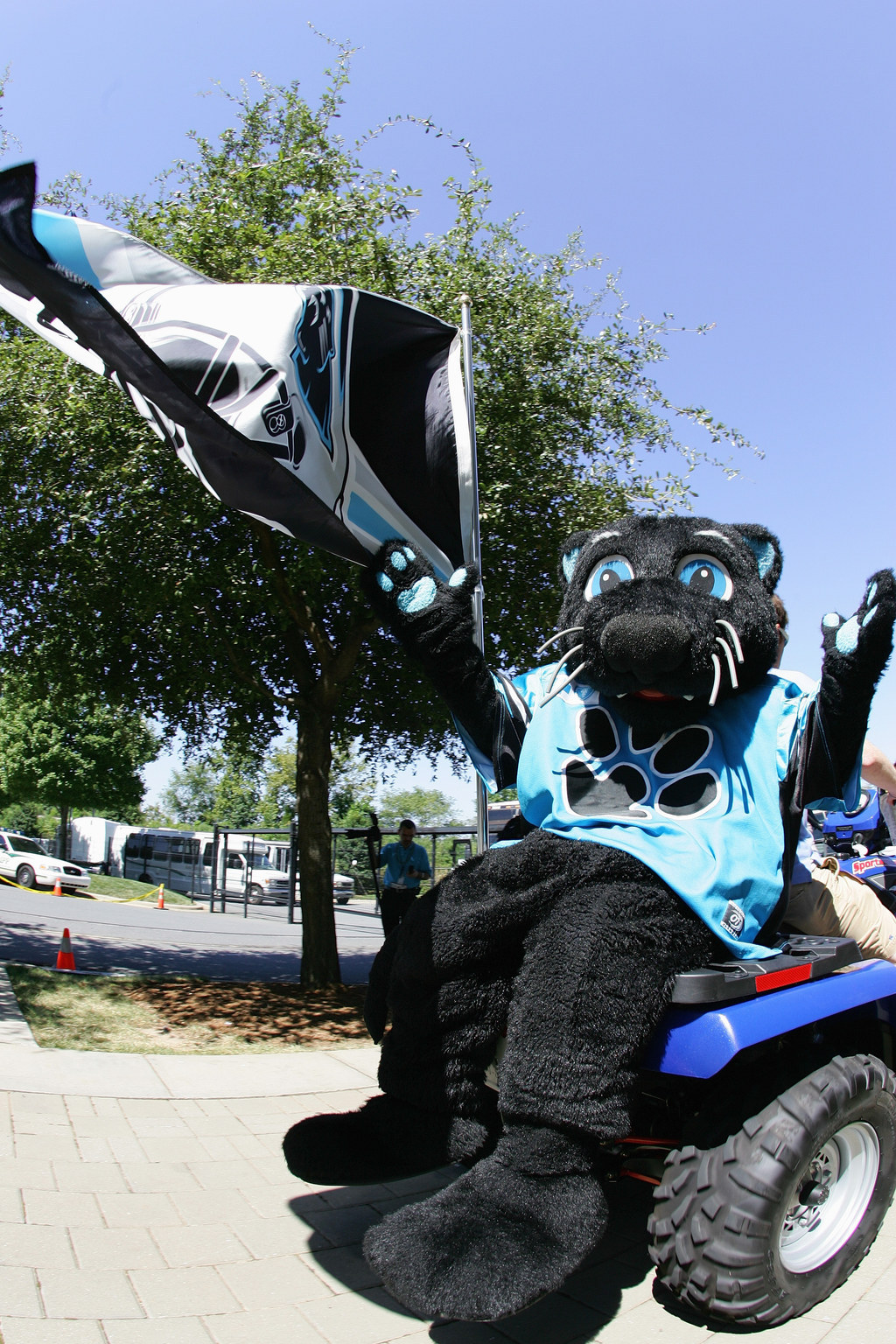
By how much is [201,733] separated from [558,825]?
7991 millimetres

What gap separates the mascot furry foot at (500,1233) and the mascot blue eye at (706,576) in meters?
1.62

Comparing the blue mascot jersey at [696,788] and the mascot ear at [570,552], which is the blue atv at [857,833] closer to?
the blue mascot jersey at [696,788]

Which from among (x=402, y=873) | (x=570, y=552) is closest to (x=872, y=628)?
(x=570, y=552)

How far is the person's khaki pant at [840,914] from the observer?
3115 mm

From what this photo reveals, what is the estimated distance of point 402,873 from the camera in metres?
9.41

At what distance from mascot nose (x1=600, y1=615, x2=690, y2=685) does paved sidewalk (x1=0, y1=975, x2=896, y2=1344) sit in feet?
5.56

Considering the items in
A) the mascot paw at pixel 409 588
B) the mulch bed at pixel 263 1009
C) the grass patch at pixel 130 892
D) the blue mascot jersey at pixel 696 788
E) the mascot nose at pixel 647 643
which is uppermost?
the mascot paw at pixel 409 588

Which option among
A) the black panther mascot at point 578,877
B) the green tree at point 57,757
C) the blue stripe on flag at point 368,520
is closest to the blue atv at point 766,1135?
the black panther mascot at point 578,877

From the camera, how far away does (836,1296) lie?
8.46ft

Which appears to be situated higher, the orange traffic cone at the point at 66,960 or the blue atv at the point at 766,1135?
the blue atv at the point at 766,1135

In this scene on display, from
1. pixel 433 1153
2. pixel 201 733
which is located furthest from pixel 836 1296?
pixel 201 733

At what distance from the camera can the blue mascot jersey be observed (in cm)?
244

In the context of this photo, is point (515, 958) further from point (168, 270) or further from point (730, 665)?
point (168, 270)

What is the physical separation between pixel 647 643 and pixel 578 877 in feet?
2.24
